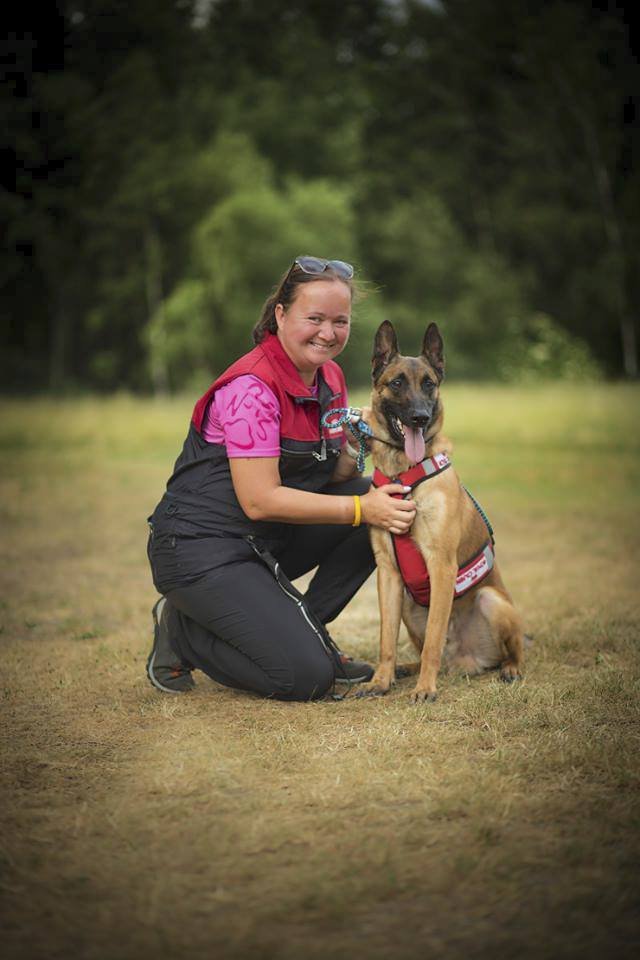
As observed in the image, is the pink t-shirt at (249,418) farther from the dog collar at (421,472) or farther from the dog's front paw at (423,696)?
the dog's front paw at (423,696)

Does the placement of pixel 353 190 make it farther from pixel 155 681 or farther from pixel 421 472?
pixel 155 681

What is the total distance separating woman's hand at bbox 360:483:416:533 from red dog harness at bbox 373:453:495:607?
3.1 inches

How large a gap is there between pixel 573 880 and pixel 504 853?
0.20 m

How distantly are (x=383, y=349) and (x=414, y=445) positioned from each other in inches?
19.6

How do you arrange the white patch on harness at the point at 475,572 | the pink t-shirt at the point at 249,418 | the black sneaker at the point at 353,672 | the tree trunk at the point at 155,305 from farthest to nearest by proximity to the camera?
1. the tree trunk at the point at 155,305
2. the black sneaker at the point at 353,672
3. the white patch on harness at the point at 475,572
4. the pink t-shirt at the point at 249,418

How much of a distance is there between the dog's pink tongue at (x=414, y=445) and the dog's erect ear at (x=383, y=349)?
1.13ft

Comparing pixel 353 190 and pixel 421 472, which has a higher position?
pixel 353 190

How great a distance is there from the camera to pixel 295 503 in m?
3.83

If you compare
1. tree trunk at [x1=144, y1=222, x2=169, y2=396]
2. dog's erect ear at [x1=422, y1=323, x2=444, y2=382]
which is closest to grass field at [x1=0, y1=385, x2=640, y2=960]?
dog's erect ear at [x1=422, y1=323, x2=444, y2=382]

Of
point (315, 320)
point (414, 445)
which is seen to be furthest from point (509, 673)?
point (315, 320)

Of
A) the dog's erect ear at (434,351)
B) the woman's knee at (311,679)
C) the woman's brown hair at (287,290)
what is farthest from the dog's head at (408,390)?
the woman's knee at (311,679)

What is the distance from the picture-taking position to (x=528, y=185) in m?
31.3

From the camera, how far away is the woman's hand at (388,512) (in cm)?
391

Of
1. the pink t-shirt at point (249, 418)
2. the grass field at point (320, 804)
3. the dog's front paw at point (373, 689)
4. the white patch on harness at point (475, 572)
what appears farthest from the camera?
the white patch on harness at point (475, 572)
